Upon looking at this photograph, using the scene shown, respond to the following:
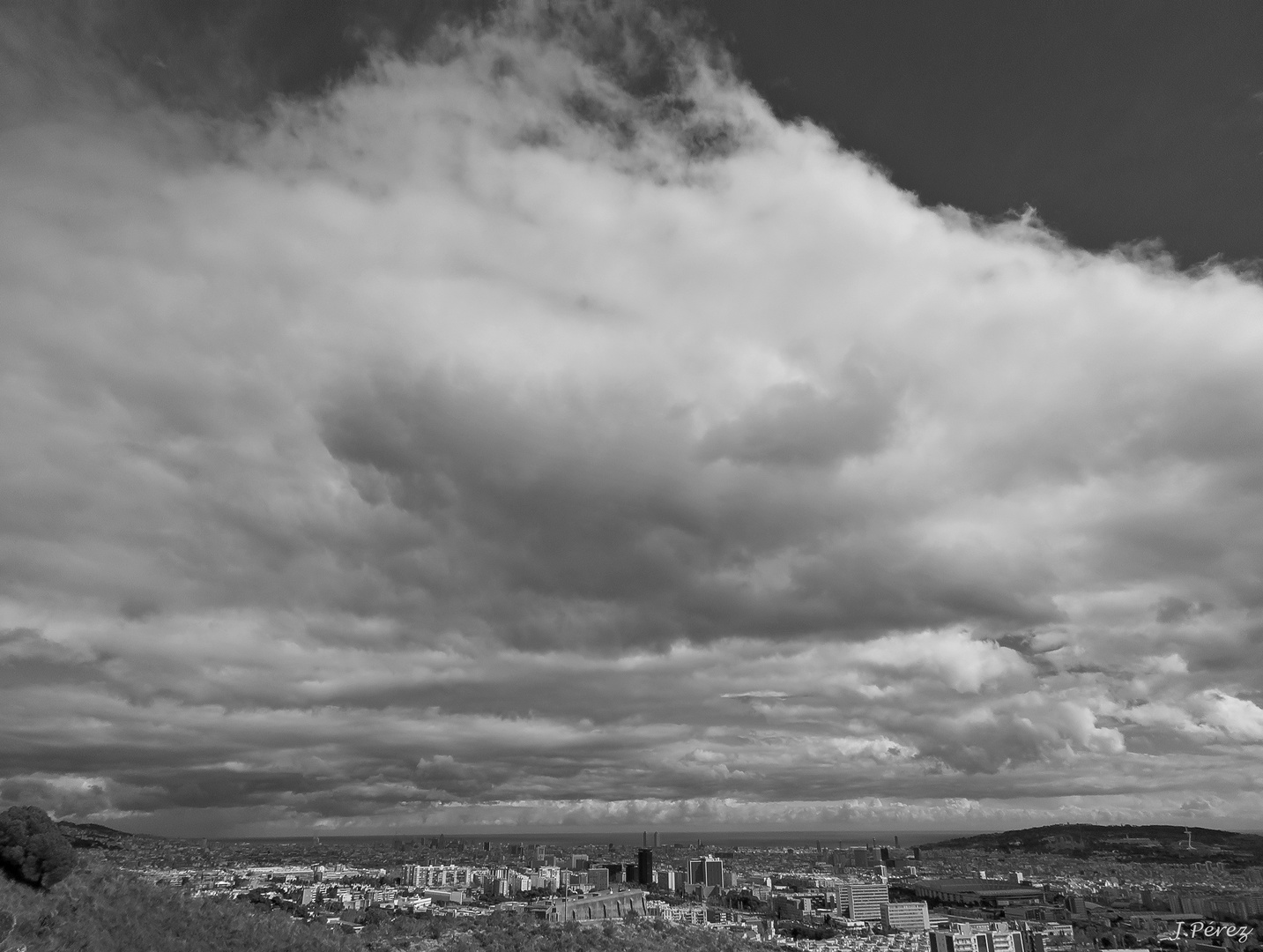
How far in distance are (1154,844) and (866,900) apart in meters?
85.2

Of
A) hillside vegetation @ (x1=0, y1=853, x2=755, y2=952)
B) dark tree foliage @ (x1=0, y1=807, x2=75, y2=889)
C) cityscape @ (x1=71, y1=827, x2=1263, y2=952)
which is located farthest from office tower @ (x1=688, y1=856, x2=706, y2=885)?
dark tree foliage @ (x1=0, y1=807, x2=75, y2=889)

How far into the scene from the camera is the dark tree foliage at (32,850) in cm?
3438

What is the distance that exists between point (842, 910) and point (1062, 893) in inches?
1255

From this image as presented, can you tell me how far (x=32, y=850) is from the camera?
34.6m

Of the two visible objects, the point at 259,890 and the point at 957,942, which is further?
the point at 259,890

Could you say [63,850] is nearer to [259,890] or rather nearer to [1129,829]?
[259,890]

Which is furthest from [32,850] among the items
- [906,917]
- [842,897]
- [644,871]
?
[644,871]

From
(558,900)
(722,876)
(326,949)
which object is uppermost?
(326,949)

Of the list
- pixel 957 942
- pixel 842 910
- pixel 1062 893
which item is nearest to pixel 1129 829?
pixel 1062 893

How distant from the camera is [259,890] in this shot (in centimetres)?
7231

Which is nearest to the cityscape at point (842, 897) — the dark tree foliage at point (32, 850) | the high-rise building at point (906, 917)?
the high-rise building at point (906, 917)

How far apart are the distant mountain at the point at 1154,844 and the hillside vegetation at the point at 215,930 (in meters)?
99.2

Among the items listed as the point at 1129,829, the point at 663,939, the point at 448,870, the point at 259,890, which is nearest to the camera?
the point at 663,939
